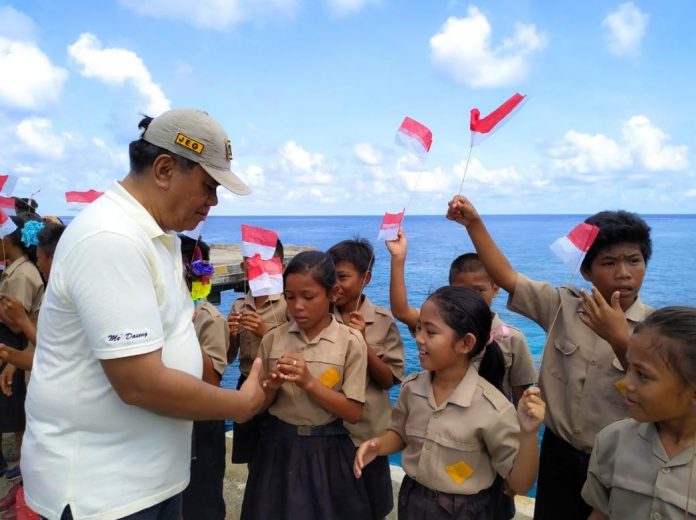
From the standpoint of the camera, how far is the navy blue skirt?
103 inches

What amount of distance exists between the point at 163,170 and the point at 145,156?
7cm

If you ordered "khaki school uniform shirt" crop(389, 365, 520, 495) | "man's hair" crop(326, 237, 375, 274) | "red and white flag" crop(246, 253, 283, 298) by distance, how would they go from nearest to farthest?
1. "khaki school uniform shirt" crop(389, 365, 520, 495)
2. "red and white flag" crop(246, 253, 283, 298)
3. "man's hair" crop(326, 237, 375, 274)

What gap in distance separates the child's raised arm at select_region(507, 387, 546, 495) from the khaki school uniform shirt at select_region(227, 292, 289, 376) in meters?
1.96

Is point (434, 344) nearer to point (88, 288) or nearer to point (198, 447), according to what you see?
point (88, 288)

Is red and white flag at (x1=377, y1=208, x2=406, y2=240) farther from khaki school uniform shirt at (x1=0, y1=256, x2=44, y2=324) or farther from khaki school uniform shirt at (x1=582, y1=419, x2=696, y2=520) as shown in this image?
khaki school uniform shirt at (x1=0, y1=256, x2=44, y2=324)

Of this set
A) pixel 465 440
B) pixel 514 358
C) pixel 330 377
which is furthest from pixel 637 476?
pixel 330 377

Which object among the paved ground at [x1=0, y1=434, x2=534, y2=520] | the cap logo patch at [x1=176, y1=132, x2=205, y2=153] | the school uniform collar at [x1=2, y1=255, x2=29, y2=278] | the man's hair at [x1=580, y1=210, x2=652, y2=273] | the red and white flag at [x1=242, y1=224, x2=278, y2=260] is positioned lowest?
the paved ground at [x1=0, y1=434, x2=534, y2=520]

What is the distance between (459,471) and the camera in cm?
213

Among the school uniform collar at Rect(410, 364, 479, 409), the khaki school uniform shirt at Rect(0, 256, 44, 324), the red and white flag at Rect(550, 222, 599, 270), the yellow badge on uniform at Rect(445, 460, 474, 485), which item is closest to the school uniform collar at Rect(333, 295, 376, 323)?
the school uniform collar at Rect(410, 364, 479, 409)

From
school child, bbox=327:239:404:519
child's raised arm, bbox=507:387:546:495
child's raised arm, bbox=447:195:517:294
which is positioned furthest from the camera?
school child, bbox=327:239:404:519

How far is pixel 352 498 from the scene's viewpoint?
2678 mm

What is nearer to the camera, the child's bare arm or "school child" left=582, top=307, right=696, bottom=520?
"school child" left=582, top=307, right=696, bottom=520

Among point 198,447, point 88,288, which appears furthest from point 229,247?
point 88,288

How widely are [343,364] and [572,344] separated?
1145mm
